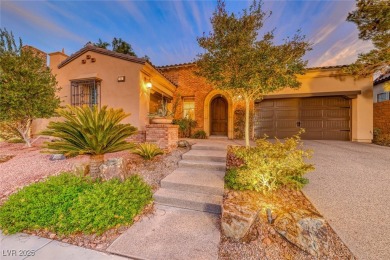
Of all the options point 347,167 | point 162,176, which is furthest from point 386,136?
point 162,176

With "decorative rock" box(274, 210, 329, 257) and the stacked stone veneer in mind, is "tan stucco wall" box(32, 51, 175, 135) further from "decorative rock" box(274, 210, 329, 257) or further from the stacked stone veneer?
"decorative rock" box(274, 210, 329, 257)

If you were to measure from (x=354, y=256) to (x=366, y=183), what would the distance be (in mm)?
2980

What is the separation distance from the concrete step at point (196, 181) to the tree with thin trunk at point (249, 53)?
10.0 ft

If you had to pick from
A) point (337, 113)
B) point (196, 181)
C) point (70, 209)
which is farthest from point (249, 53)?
point (337, 113)

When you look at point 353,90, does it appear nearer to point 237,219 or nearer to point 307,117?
point 307,117

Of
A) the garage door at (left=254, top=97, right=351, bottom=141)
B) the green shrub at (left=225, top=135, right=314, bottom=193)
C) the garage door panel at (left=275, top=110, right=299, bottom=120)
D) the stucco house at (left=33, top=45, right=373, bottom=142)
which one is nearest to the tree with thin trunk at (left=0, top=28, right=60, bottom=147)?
the stucco house at (left=33, top=45, right=373, bottom=142)

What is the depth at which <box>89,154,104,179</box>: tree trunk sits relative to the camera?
3.65 meters

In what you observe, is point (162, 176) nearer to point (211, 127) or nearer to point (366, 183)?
point (366, 183)

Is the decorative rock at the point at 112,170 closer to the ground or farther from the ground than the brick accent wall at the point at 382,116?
closer to the ground

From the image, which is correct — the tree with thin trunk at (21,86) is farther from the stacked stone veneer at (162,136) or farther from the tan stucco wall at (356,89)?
the tan stucco wall at (356,89)

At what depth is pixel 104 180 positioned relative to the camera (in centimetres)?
364

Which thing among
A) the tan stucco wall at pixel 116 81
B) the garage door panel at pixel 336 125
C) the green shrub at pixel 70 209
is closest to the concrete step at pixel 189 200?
the green shrub at pixel 70 209

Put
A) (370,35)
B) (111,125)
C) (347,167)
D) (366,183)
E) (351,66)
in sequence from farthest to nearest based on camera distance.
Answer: (351,66)
(370,35)
(347,167)
(366,183)
(111,125)

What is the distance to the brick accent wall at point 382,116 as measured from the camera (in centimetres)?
909
